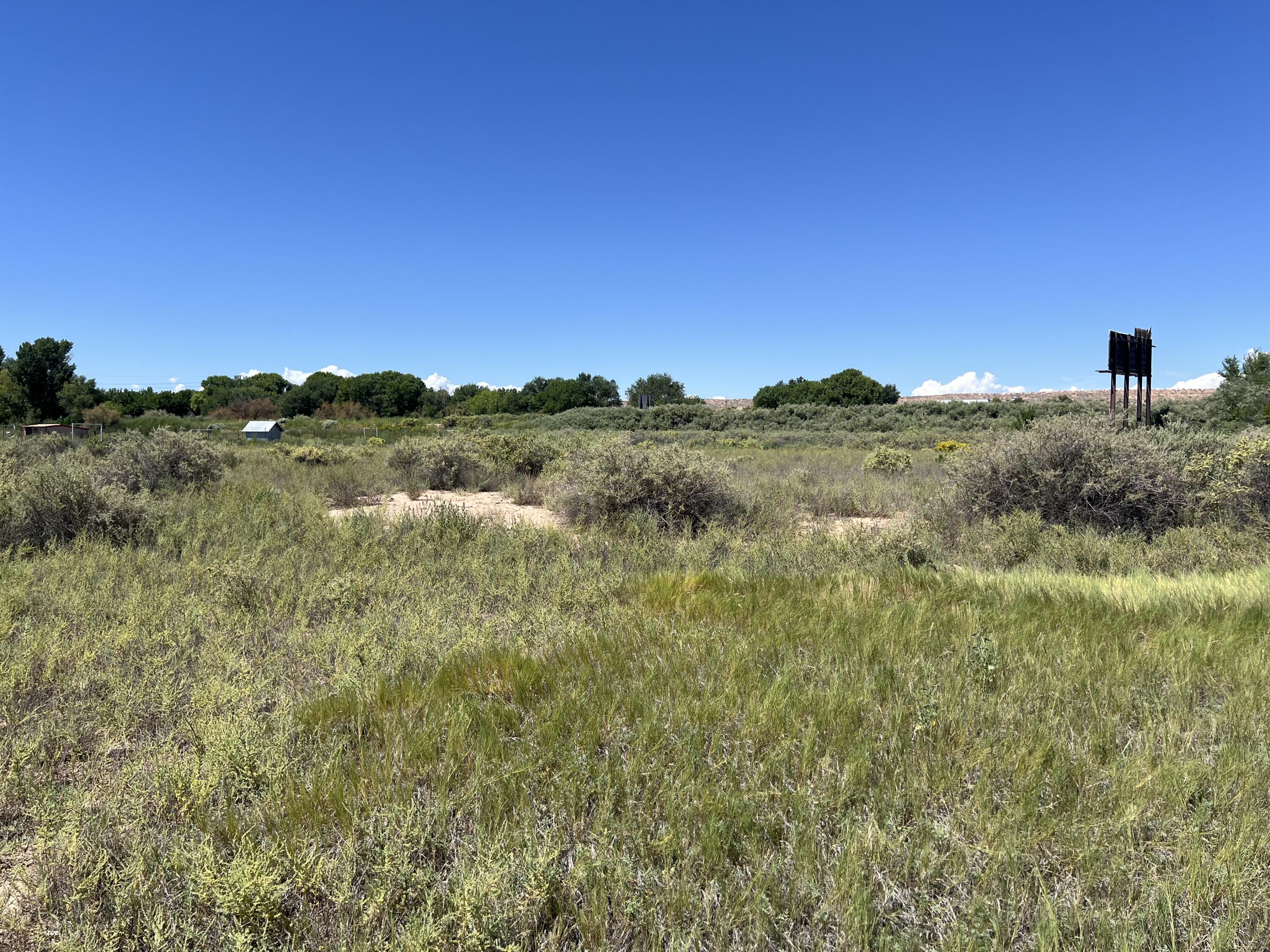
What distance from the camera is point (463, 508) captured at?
9836 mm

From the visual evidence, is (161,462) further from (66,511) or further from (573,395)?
(573,395)

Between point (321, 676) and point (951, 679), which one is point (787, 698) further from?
point (321, 676)

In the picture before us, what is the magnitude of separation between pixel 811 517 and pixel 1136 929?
920 centimetres

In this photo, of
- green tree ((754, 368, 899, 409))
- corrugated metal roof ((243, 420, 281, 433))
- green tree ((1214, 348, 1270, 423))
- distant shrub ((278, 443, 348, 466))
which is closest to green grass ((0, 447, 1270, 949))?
distant shrub ((278, 443, 348, 466))

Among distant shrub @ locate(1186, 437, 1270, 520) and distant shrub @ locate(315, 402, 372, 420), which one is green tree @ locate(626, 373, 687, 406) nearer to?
distant shrub @ locate(315, 402, 372, 420)

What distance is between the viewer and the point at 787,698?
303cm

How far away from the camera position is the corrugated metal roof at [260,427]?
34656 millimetres

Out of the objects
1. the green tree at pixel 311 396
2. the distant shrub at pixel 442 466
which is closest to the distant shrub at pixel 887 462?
the distant shrub at pixel 442 466

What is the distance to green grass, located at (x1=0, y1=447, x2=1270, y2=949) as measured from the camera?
1891 mm

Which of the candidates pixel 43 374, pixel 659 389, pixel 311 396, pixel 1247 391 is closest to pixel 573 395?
pixel 659 389

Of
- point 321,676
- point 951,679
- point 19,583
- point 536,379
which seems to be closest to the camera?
point 951,679

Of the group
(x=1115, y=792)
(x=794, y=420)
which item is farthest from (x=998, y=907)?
(x=794, y=420)

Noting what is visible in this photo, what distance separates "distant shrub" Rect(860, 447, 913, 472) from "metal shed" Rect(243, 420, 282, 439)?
105 ft

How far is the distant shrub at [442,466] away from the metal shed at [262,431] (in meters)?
23.9
